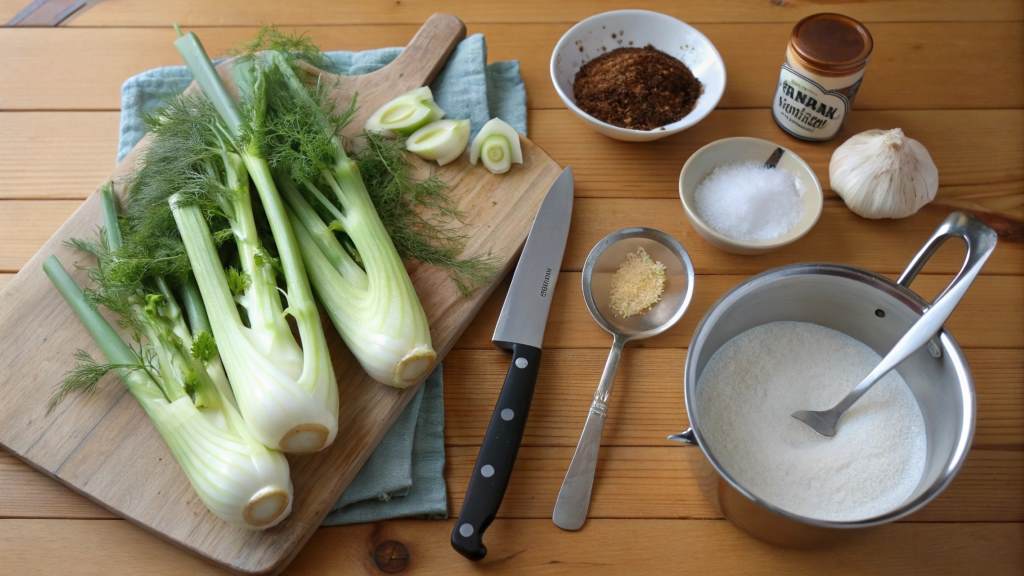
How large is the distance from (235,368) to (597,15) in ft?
2.89

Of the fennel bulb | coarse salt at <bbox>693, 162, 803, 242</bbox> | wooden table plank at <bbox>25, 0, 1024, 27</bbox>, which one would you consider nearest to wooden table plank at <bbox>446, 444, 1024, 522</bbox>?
the fennel bulb

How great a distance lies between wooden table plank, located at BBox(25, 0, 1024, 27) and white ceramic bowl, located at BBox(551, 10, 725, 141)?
114 mm

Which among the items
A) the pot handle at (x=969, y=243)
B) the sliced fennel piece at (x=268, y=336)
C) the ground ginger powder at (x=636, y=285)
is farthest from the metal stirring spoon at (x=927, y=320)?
the sliced fennel piece at (x=268, y=336)

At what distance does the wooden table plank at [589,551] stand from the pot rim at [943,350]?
19 centimetres

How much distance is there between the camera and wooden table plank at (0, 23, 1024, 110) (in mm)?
1465

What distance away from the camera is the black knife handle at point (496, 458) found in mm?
1026

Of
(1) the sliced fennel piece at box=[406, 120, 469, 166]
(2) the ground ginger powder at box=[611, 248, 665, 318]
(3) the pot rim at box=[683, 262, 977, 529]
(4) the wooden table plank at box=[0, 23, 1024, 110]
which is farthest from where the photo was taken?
(4) the wooden table plank at box=[0, 23, 1024, 110]

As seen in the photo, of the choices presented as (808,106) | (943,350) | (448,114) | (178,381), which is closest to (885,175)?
(808,106)

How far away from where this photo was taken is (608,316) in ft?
4.04

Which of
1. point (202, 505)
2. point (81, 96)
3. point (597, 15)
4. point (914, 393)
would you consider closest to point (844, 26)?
point (597, 15)

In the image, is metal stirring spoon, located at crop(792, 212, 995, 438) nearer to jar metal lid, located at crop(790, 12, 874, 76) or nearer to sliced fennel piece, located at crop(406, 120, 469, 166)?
jar metal lid, located at crop(790, 12, 874, 76)

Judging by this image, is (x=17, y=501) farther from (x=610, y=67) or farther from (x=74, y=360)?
(x=610, y=67)

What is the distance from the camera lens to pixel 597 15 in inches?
57.8

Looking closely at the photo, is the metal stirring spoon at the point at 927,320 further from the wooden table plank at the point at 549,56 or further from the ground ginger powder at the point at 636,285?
the wooden table plank at the point at 549,56
